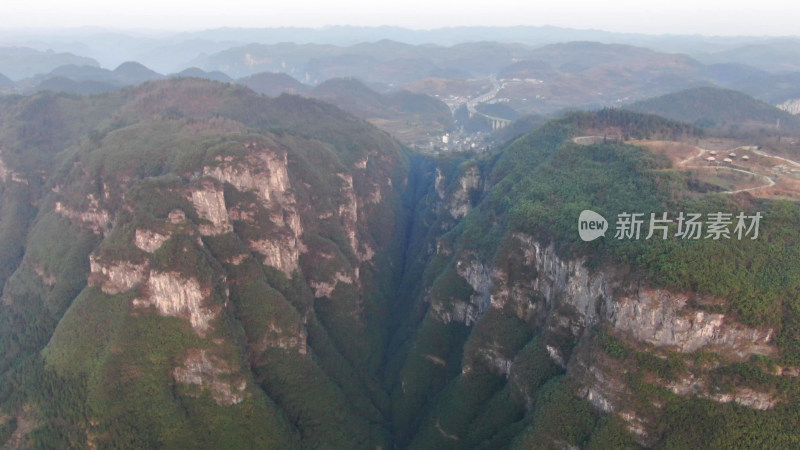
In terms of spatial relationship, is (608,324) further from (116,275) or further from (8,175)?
(8,175)

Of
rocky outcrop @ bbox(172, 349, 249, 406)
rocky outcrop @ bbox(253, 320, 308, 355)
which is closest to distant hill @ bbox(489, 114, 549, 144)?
rocky outcrop @ bbox(253, 320, 308, 355)

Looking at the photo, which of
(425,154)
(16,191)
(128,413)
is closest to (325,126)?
(425,154)

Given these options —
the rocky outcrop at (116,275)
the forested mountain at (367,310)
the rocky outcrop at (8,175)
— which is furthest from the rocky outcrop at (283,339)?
the rocky outcrop at (8,175)

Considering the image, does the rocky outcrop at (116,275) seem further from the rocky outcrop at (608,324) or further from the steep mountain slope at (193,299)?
the rocky outcrop at (608,324)

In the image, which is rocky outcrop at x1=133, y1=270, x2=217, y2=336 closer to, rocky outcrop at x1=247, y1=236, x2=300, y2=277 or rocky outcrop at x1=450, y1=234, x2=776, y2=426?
rocky outcrop at x1=247, y1=236, x2=300, y2=277

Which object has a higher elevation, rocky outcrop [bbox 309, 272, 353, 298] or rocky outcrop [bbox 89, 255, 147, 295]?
rocky outcrop [bbox 89, 255, 147, 295]

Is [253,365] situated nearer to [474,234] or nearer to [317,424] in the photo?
[317,424]
